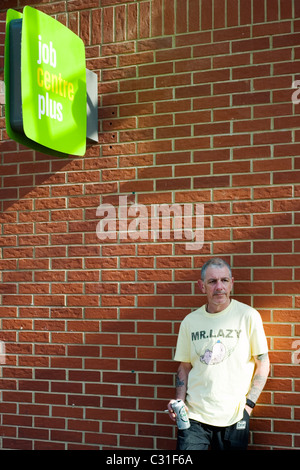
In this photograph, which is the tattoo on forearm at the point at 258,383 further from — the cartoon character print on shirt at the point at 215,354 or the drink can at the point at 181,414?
the drink can at the point at 181,414

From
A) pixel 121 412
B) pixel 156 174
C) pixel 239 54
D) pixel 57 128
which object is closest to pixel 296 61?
pixel 239 54

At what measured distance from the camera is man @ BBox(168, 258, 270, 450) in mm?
3777

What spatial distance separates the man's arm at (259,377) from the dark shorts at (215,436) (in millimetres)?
149

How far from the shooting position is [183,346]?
4.03 m

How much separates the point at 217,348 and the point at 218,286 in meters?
0.39

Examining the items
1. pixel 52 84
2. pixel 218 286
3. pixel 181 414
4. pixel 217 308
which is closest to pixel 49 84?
pixel 52 84

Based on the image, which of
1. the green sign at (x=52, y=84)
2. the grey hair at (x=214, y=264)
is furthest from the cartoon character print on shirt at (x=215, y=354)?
the green sign at (x=52, y=84)

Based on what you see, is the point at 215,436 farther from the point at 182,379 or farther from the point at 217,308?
the point at 217,308

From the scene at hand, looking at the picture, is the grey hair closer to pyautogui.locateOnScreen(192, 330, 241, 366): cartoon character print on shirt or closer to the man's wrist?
pyautogui.locateOnScreen(192, 330, 241, 366): cartoon character print on shirt

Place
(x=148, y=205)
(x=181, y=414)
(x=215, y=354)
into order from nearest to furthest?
1. (x=181, y=414)
2. (x=215, y=354)
3. (x=148, y=205)

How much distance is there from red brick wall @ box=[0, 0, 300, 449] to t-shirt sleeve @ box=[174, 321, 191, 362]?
1.12 feet

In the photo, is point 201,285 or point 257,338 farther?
point 201,285

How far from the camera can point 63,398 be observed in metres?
4.67

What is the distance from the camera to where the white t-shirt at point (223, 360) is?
380cm
